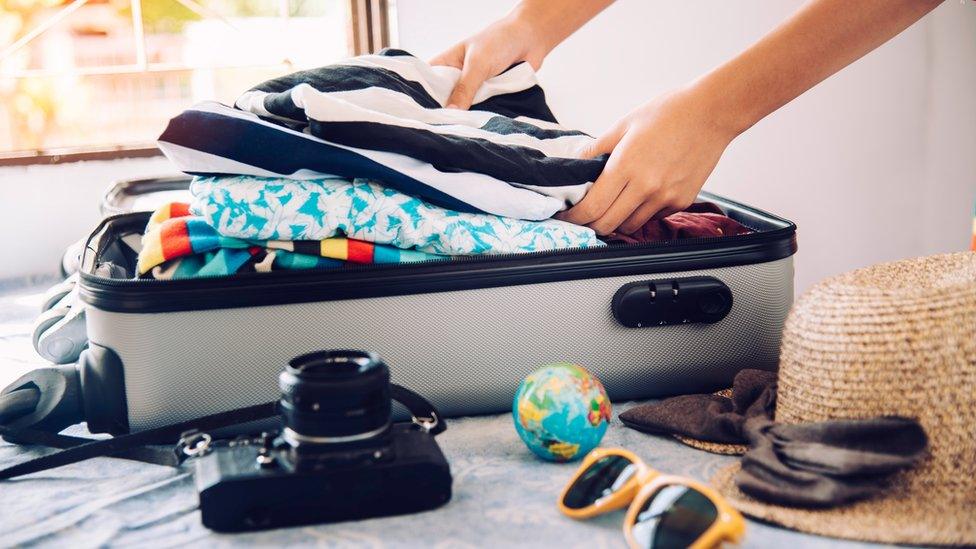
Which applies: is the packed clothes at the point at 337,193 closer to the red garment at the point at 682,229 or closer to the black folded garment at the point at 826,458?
the red garment at the point at 682,229

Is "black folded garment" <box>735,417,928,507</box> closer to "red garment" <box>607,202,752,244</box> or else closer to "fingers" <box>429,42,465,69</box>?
"red garment" <box>607,202,752,244</box>

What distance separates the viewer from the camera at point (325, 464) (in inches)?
26.9

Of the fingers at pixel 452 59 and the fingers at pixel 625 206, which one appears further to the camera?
the fingers at pixel 452 59

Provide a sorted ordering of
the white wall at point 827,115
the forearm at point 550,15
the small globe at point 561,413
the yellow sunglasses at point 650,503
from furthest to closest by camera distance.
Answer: the white wall at point 827,115 → the forearm at point 550,15 → the small globe at point 561,413 → the yellow sunglasses at point 650,503

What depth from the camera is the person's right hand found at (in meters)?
1.26

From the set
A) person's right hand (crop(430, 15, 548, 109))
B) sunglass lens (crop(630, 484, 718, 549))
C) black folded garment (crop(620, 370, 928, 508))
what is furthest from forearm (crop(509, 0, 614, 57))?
sunglass lens (crop(630, 484, 718, 549))

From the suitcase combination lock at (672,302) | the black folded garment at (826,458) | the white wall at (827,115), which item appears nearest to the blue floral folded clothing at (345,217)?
the suitcase combination lock at (672,302)

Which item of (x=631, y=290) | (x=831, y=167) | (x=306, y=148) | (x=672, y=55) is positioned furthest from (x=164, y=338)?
(x=831, y=167)

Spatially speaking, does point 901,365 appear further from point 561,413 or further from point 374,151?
point 374,151

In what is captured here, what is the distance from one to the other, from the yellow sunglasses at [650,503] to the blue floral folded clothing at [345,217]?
284mm

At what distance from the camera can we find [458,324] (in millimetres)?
904

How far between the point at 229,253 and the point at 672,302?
462mm

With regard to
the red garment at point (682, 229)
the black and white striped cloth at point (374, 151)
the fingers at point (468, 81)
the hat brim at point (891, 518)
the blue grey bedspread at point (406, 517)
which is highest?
the fingers at point (468, 81)

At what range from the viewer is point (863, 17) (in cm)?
93
